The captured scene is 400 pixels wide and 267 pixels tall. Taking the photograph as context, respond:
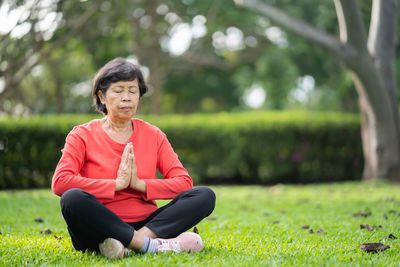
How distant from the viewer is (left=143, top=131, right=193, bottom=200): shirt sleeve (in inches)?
127

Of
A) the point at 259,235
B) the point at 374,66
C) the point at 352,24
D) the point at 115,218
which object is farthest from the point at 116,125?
the point at 374,66

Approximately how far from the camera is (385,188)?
348 inches

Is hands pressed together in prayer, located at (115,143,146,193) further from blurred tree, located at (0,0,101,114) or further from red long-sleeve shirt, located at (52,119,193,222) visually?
blurred tree, located at (0,0,101,114)

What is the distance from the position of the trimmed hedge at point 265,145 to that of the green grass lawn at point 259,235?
3.62m

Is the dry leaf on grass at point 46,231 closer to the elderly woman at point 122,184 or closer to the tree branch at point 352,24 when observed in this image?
the elderly woman at point 122,184

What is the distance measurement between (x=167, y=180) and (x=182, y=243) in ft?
1.60

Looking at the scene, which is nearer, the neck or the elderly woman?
the elderly woman

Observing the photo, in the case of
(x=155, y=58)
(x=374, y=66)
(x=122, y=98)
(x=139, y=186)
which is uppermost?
(x=155, y=58)

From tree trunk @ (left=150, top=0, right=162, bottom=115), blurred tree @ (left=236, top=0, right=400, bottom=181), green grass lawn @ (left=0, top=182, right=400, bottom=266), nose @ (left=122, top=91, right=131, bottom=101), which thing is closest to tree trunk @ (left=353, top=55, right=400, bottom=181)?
blurred tree @ (left=236, top=0, right=400, bottom=181)

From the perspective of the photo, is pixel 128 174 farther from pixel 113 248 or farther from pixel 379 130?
pixel 379 130

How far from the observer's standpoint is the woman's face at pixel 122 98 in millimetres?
3309

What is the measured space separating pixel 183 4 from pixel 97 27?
396 centimetres

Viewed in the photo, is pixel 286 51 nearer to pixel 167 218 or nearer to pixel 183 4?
pixel 183 4

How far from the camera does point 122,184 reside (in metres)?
3.09
